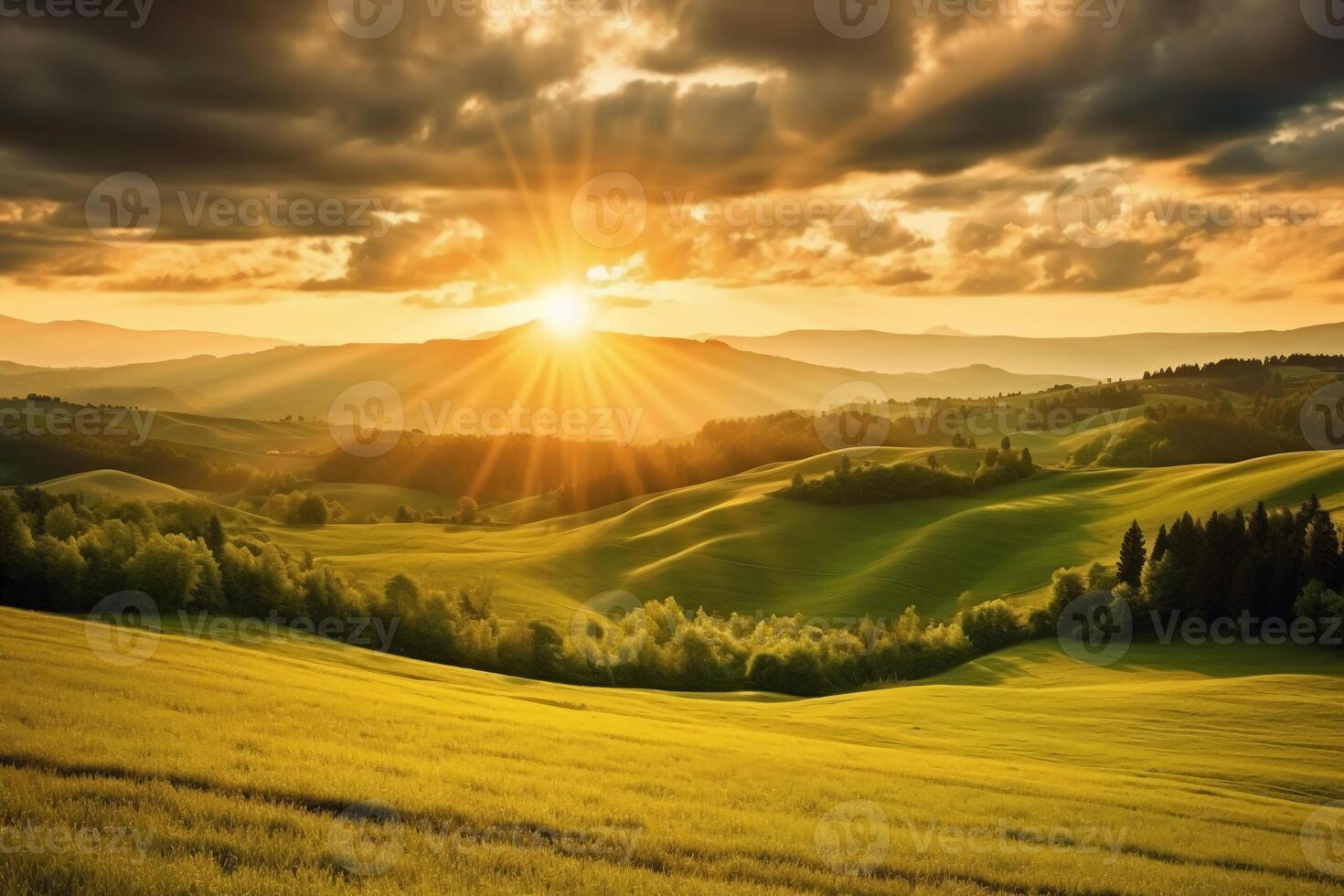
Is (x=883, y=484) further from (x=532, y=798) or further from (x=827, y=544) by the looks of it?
(x=532, y=798)

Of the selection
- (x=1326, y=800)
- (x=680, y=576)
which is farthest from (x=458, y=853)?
(x=680, y=576)

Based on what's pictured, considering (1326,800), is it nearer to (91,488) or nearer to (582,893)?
(582,893)

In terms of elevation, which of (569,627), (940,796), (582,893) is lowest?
(569,627)

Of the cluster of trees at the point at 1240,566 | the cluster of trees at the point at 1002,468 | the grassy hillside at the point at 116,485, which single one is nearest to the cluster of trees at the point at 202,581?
the cluster of trees at the point at 1240,566

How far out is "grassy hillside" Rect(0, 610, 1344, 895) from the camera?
12812mm

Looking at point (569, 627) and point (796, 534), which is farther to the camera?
point (796, 534)

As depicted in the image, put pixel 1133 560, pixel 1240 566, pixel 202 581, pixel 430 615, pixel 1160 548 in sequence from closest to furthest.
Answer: pixel 202 581 → pixel 430 615 → pixel 1240 566 → pixel 1160 548 → pixel 1133 560

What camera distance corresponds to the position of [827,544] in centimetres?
13212

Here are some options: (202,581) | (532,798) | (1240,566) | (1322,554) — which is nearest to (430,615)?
(202,581)

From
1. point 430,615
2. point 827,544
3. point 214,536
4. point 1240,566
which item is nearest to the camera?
→ point 214,536

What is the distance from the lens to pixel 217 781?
15328 mm

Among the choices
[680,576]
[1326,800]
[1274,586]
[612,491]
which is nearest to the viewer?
[1326,800]

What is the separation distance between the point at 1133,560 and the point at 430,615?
205 feet

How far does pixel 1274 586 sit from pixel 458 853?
79258mm
